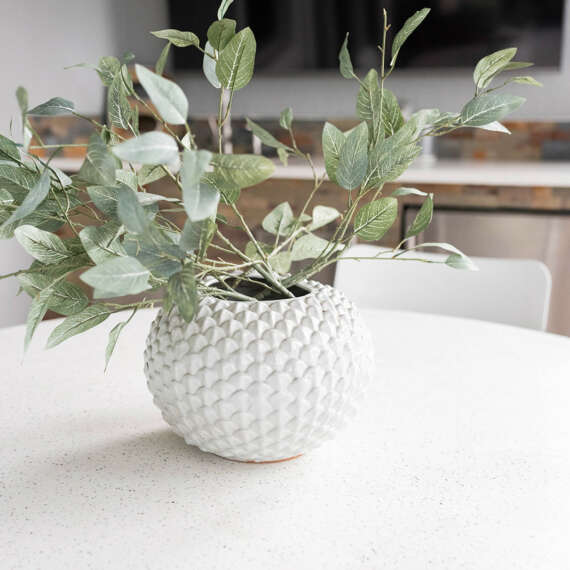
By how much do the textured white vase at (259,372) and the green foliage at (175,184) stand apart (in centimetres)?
4

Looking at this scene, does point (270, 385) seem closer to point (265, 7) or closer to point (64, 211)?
point (64, 211)

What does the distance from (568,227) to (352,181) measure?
1695mm

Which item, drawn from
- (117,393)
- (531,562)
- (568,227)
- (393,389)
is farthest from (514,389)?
(568,227)

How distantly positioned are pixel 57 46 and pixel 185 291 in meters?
2.74

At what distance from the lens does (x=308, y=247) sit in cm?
67

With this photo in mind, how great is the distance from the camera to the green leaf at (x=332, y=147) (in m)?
0.57

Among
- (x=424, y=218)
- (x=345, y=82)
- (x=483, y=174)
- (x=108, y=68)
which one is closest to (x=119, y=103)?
(x=108, y=68)

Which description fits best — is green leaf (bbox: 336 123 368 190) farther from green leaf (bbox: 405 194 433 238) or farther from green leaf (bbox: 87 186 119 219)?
green leaf (bbox: 87 186 119 219)

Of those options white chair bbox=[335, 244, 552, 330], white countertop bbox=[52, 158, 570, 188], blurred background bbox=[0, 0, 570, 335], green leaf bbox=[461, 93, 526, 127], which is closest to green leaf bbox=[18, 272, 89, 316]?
green leaf bbox=[461, 93, 526, 127]

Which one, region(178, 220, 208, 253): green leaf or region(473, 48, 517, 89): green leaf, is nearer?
region(178, 220, 208, 253): green leaf

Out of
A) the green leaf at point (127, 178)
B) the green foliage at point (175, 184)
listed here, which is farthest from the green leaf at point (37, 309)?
the green leaf at point (127, 178)

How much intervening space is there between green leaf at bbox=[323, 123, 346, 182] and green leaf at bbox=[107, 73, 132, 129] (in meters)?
0.16

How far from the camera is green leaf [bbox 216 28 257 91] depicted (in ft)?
1.63

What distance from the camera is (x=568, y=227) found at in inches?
80.9
